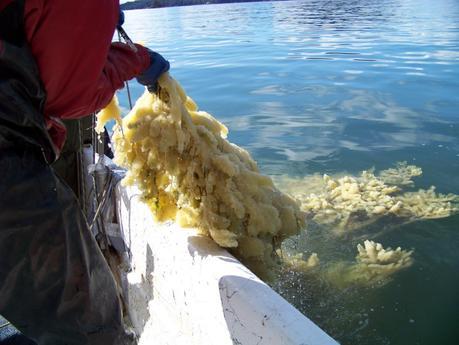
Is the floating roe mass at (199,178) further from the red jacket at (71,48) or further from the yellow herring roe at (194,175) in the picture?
the red jacket at (71,48)

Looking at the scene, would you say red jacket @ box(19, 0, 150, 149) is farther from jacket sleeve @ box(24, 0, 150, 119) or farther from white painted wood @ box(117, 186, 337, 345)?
white painted wood @ box(117, 186, 337, 345)

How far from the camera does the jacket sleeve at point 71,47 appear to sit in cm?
144

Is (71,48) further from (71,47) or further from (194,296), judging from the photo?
(194,296)

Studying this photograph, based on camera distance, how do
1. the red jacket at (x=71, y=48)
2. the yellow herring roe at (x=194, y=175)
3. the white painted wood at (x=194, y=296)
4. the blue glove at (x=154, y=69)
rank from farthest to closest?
the yellow herring roe at (x=194, y=175), the blue glove at (x=154, y=69), the white painted wood at (x=194, y=296), the red jacket at (x=71, y=48)

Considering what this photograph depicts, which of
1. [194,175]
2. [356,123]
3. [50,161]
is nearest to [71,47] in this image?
[50,161]

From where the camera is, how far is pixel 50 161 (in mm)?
1748

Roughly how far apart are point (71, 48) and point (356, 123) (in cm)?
615

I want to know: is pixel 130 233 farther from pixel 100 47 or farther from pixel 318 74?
pixel 318 74

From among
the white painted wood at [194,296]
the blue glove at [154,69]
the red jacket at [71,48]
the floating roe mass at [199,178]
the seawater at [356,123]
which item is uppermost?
the red jacket at [71,48]

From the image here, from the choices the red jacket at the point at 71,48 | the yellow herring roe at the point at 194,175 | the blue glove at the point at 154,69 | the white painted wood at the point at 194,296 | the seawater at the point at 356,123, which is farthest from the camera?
the seawater at the point at 356,123

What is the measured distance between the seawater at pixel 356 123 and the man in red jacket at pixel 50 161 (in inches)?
71.5

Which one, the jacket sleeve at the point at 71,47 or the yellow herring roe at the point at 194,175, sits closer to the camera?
the jacket sleeve at the point at 71,47

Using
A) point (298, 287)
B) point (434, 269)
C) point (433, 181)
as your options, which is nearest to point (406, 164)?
point (433, 181)

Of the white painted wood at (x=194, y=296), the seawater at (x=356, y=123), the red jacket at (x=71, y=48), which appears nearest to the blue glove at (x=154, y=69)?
the red jacket at (x=71, y=48)
